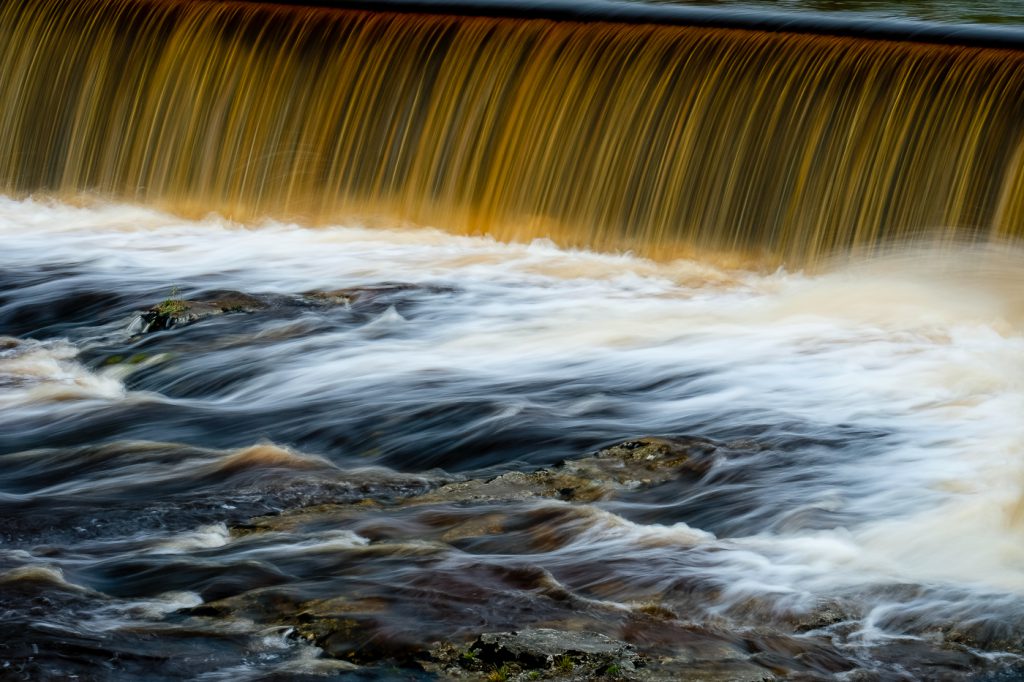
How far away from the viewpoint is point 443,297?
8.14 m

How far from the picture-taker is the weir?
8391 mm

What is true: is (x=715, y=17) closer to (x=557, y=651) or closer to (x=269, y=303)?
(x=269, y=303)

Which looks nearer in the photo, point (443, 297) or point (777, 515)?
point (777, 515)

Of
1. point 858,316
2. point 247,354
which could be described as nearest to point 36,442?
point 247,354

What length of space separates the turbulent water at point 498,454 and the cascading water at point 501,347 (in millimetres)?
20

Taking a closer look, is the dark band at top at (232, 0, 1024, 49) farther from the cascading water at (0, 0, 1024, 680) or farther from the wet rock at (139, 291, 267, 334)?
the wet rock at (139, 291, 267, 334)

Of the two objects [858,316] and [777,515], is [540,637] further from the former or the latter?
[858,316]

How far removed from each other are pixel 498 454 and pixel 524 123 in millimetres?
4025

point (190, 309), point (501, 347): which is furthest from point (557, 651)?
point (190, 309)

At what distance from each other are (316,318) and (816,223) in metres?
2.73

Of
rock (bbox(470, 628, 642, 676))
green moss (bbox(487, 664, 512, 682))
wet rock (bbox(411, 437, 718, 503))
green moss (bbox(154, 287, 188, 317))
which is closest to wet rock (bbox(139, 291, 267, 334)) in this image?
green moss (bbox(154, 287, 188, 317))

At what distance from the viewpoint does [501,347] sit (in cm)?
729

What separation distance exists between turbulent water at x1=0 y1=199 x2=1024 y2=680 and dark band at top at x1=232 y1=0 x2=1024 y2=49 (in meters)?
1.18

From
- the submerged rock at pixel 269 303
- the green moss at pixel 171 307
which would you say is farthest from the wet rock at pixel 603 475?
the green moss at pixel 171 307
